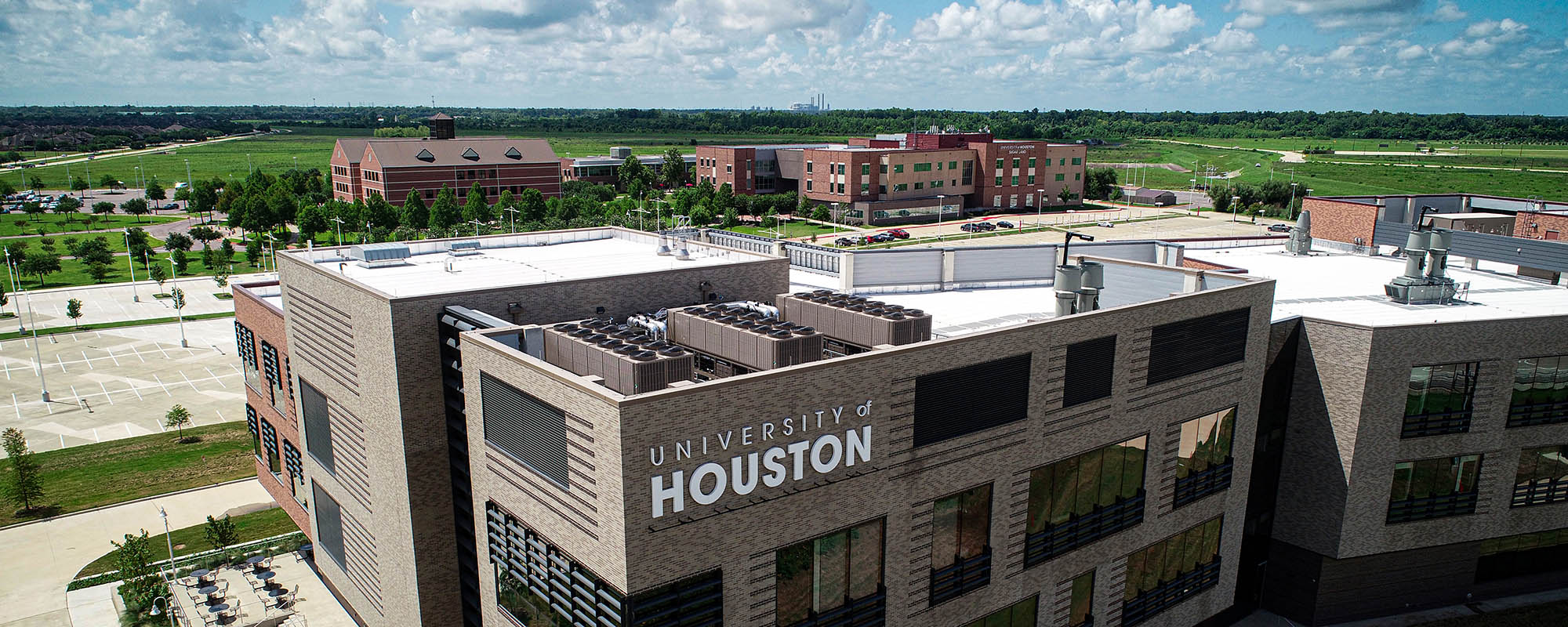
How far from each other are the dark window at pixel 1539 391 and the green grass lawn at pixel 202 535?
47338 millimetres

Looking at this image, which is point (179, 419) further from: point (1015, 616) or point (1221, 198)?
point (1221, 198)

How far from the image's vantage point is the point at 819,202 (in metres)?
148

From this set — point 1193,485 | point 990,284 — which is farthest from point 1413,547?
point 990,284

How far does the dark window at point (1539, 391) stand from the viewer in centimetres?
3052

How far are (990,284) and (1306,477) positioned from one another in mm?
12763

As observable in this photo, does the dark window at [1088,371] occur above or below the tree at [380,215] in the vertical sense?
above

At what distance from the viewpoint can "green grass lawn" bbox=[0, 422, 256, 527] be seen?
43.1 metres

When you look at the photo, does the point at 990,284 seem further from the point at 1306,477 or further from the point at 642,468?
the point at 642,468

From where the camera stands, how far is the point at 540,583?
785 inches

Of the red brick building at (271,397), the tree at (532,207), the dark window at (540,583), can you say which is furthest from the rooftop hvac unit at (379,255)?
the tree at (532,207)

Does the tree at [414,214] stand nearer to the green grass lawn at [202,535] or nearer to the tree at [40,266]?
the tree at [40,266]

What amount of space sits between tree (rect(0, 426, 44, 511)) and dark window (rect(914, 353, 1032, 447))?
4245 centimetres

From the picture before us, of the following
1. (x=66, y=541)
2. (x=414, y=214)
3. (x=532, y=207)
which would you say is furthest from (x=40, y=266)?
(x=66, y=541)

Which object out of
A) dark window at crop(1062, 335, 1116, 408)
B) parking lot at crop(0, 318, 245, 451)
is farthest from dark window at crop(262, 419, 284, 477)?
dark window at crop(1062, 335, 1116, 408)
